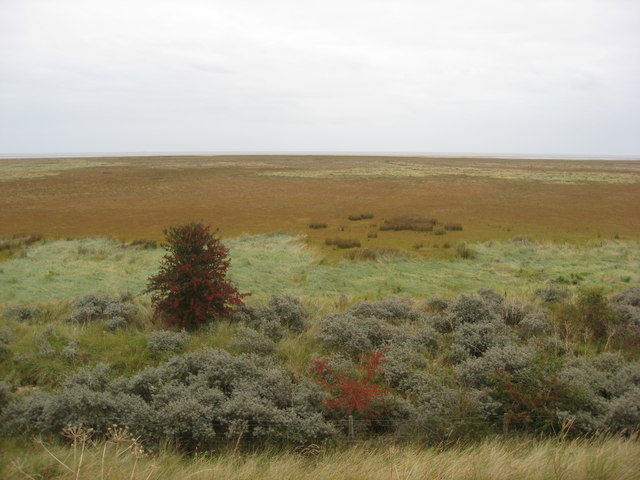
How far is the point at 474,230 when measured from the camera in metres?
24.2

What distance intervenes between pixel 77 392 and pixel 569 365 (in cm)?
677

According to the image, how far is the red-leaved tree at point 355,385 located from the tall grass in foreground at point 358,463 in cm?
67

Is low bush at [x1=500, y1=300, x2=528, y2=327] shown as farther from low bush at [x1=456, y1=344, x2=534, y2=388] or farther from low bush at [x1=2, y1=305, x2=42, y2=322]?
low bush at [x1=2, y1=305, x2=42, y2=322]

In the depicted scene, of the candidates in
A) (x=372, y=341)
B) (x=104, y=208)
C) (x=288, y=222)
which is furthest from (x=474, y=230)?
(x=104, y=208)

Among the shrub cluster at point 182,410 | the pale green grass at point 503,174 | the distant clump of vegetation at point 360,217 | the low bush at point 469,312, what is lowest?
the shrub cluster at point 182,410

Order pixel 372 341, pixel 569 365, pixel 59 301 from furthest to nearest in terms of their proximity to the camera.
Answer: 1. pixel 59 301
2. pixel 372 341
3. pixel 569 365

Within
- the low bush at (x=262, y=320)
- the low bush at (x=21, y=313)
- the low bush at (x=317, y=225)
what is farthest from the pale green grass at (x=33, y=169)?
the low bush at (x=262, y=320)

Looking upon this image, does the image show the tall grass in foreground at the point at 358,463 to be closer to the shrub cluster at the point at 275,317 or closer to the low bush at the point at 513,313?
the shrub cluster at the point at 275,317

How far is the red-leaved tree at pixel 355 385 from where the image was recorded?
544cm

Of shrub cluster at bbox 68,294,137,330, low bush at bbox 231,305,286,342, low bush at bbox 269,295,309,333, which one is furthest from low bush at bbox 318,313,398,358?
shrub cluster at bbox 68,294,137,330

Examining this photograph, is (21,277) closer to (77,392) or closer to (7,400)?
(7,400)

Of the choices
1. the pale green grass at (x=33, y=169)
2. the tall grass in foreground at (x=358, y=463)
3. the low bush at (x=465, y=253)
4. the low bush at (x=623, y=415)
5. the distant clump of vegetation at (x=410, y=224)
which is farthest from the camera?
the pale green grass at (x=33, y=169)

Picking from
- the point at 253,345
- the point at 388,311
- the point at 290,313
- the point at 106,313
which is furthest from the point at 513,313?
the point at 106,313

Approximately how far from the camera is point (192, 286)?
8641 mm
